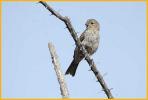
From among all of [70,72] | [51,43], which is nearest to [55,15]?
[51,43]

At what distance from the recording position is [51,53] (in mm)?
4430

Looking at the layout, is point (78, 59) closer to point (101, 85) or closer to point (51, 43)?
point (101, 85)

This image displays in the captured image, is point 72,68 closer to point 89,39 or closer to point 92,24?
point 89,39

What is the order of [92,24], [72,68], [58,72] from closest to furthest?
[58,72] → [72,68] → [92,24]

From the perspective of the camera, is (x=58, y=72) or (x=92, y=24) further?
(x=92, y=24)

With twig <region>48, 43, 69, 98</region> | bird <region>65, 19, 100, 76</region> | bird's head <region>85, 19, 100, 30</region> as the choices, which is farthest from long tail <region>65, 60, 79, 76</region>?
twig <region>48, 43, 69, 98</region>

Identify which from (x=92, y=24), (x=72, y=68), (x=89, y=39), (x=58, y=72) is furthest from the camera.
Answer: (x=92, y=24)

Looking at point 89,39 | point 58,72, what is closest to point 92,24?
point 89,39

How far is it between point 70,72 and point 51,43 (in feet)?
15.6

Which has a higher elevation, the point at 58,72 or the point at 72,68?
the point at 58,72

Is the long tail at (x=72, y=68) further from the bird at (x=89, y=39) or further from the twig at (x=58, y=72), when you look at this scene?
the twig at (x=58, y=72)

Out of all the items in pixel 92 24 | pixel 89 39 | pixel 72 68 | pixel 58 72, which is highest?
pixel 58 72

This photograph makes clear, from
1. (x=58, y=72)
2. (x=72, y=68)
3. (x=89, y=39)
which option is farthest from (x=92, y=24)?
(x=58, y=72)

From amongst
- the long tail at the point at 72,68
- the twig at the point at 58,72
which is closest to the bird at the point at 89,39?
the long tail at the point at 72,68
